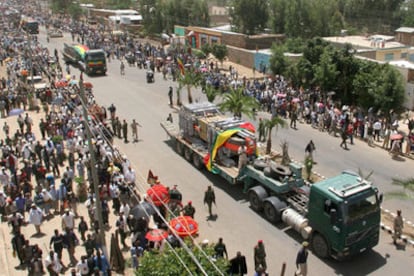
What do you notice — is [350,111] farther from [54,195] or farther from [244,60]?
[244,60]

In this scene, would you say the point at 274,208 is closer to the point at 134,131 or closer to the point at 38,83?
the point at 134,131

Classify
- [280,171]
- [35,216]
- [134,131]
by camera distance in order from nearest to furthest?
[35,216] < [280,171] < [134,131]

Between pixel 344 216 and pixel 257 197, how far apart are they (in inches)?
166

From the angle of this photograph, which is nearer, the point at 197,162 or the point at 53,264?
the point at 53,264

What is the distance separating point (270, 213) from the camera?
52.4 ft

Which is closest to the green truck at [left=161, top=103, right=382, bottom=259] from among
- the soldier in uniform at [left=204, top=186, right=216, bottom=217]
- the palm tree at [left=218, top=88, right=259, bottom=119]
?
the soldier in uniform at [left=204, top=186, right=216, bottom=217]

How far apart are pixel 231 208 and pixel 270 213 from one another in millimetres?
1950

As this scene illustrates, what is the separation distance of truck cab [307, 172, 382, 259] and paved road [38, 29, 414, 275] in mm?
681

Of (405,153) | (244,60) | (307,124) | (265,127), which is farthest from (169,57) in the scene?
(405,153)

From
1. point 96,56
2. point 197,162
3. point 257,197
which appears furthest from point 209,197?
point 96,56

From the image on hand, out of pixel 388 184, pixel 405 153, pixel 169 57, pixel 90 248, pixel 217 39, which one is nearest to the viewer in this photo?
pixel 90 248

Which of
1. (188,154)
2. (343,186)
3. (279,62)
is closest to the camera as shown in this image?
(343,186)

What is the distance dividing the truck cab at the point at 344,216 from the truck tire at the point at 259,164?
10.9 ft

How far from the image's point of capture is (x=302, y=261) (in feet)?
41.7
